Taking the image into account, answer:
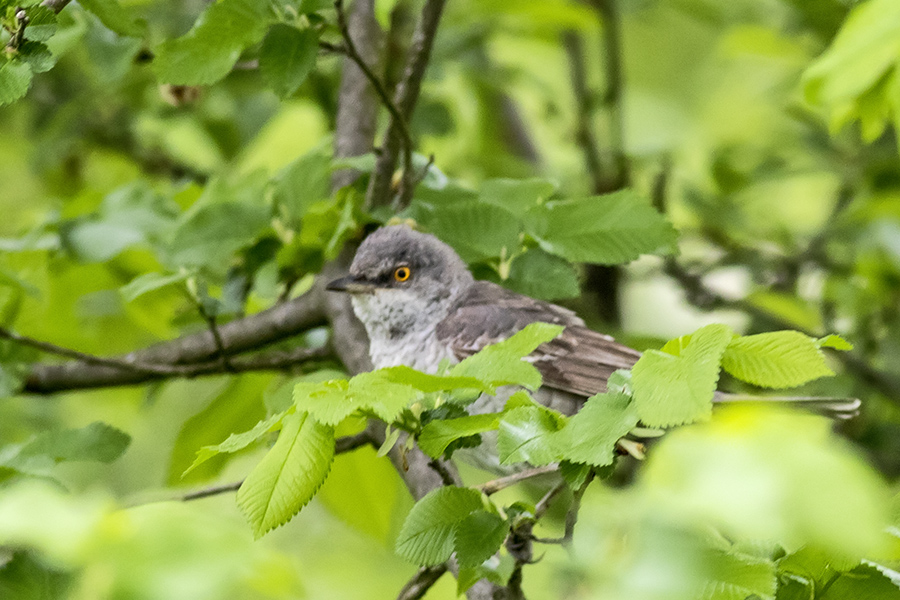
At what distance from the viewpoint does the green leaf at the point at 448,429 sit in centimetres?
134

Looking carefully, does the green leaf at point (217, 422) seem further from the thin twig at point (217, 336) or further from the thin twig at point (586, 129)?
the thin twig at point (586, 129)

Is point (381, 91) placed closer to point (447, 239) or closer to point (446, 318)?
point (447, 239)

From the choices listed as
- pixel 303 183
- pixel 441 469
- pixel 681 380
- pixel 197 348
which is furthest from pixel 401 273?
pixel 681 380

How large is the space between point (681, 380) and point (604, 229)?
105cm

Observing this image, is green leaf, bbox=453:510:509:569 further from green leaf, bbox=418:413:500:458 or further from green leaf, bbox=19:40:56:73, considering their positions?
green leaf, bbox=19:40:56:73

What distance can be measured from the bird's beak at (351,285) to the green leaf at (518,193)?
0.50 meters

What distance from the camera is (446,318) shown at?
9.28ft

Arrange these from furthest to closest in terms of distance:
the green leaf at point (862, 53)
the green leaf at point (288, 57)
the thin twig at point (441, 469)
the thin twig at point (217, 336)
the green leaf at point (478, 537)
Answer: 1. the thin twig at point (217, 336)
2. the green leaf at point (862, 53)
3. the green leaf at point (288, 57)
4. the thin twig at point (441, 469)
5. the green leaf at point (478, 537)

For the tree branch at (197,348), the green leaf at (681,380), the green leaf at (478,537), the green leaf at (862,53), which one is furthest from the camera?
the tree branch at (197,348)

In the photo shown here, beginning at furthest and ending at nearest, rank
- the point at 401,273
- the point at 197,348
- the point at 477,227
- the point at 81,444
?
1. the point at 401,273
2. the point at 197,348
3. the point at 477,227
4. the point at 81,444

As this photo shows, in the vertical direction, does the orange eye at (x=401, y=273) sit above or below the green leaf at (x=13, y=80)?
below

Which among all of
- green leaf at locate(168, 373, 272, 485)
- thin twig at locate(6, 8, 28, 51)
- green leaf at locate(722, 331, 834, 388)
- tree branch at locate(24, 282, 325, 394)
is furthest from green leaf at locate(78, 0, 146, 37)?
green leaf at locate(722, 331, 834, 388)

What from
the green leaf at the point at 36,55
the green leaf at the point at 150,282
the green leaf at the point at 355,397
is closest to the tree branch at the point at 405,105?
the green leaf at the point at 150,282

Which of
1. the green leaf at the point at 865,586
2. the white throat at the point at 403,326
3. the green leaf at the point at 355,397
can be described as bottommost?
the white throat at the point at 403,326
